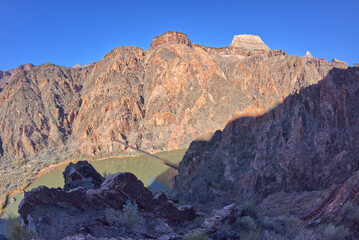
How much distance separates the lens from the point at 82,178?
1298 cm

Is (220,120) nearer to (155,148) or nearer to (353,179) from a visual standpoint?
(155,148)

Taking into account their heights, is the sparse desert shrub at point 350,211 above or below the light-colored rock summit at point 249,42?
below

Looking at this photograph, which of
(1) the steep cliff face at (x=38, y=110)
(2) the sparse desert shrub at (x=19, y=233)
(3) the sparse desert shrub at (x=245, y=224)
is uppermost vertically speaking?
(1) the steep cliff face at (x=38, y=110)

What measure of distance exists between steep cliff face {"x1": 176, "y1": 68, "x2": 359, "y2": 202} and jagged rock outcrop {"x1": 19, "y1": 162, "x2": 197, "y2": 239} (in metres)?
6.63

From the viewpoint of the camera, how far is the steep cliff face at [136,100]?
2356 inches

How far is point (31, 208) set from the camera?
25.8ft

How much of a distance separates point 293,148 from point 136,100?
55912 millimetres

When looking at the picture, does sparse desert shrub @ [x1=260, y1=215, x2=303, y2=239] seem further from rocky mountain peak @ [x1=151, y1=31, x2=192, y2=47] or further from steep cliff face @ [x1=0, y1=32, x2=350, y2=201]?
rocky mountain peak @ [x1=151, y1=31, x2=192, y2=47]

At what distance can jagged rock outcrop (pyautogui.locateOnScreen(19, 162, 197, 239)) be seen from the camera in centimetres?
728

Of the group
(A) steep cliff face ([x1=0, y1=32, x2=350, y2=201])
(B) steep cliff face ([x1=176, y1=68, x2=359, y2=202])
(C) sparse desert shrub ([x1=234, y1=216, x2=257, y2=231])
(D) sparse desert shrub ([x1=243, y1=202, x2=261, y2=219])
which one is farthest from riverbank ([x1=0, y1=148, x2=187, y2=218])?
(C) sparse desert shrub ([x1=234, y1=216, x2=257, y2=231])

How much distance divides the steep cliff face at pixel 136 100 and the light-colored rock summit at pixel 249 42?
176 ft

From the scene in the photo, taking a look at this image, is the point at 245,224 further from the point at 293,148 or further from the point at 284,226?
the point at 293,148

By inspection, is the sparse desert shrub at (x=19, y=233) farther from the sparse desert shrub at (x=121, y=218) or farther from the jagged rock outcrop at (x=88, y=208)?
the sparse desert shrub at (x=121, y=218)

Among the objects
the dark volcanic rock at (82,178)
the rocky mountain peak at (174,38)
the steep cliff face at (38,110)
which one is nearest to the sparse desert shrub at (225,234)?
the dark volcanic rock at (82,178)
